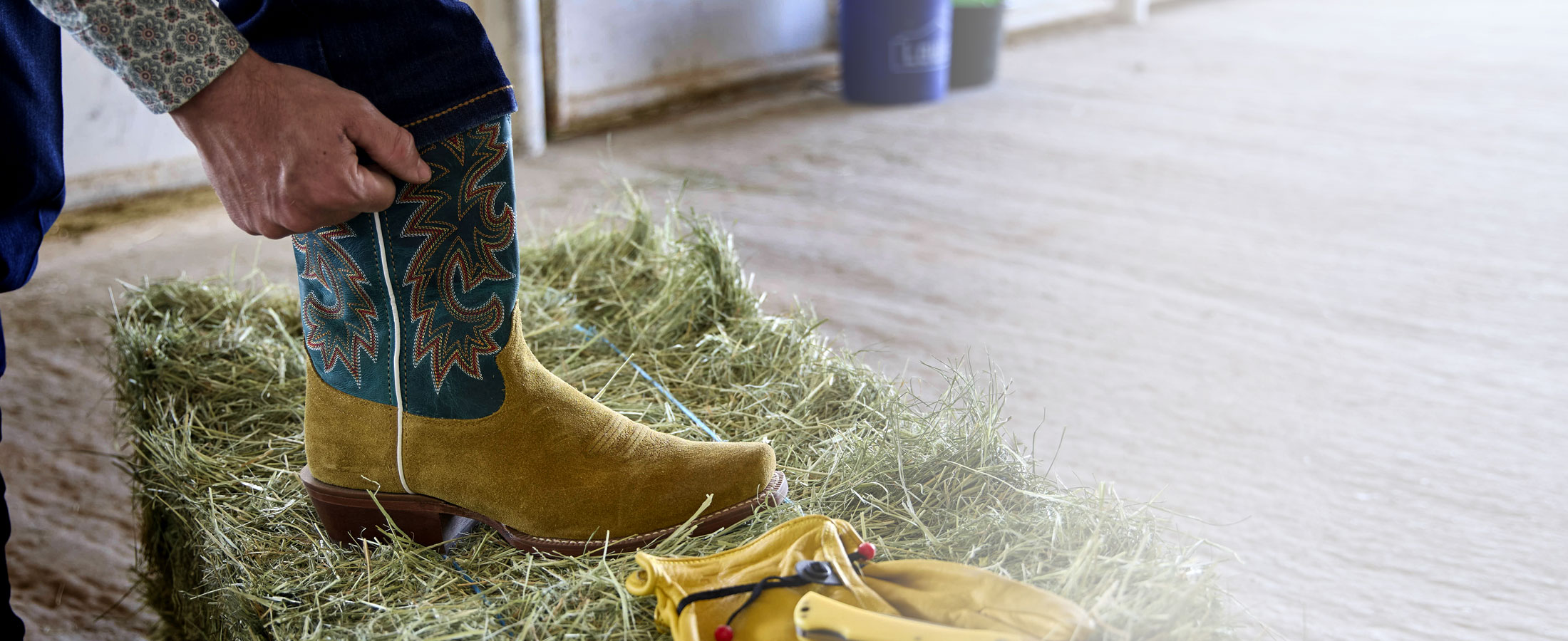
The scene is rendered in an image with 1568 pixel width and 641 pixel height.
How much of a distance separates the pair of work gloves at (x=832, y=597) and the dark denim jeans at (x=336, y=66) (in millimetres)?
394

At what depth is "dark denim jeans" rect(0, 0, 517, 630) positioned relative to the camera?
33.1 inches

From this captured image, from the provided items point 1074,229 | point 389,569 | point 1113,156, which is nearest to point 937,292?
point 1074,229

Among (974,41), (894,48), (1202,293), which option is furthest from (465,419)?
(974,41)

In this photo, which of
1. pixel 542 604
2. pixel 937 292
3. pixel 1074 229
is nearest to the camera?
pixel 542 604

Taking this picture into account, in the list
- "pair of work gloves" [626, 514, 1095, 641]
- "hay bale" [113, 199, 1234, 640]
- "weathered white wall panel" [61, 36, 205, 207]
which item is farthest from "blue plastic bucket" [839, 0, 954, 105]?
"pair of work gloves" [626, 514, 1095, 641]

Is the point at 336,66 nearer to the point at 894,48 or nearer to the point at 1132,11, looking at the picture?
the point at 894,48

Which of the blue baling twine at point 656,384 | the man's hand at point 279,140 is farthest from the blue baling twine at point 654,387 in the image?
the man's hand at point 279,140

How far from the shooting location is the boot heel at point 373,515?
1.02 meters

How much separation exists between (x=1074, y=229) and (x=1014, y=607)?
1.98 m

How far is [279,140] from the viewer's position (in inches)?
30.9

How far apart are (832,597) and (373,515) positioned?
45 cm

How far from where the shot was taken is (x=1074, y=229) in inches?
105

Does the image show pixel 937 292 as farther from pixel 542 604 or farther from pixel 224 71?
pixel 224 71

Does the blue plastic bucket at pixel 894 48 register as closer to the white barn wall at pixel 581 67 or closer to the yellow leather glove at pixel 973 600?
the white barn wall at pixel 581 67
